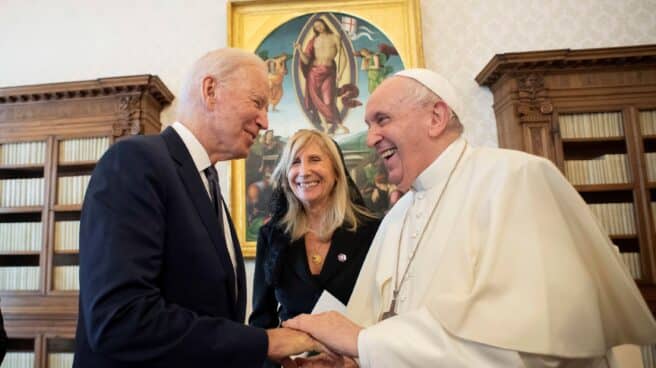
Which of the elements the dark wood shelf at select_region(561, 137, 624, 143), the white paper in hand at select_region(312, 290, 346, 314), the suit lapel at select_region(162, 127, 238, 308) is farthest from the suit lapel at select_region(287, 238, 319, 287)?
the dark wood shelf at select_region(561, 137, 624, 143)

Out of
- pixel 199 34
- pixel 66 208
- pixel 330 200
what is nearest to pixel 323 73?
pixel 199 34

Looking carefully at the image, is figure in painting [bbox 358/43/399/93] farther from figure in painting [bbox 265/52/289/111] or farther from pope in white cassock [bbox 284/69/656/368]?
pope in white cassock [bbox 284/69/656/368]

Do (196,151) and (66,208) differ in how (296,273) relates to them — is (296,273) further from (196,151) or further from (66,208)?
(66,208)

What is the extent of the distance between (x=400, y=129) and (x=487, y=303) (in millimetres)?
744

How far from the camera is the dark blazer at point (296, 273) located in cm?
216

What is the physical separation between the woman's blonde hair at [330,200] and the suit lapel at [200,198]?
1.12 metres

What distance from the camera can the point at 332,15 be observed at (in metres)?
4.17

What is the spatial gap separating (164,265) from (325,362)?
0.77m

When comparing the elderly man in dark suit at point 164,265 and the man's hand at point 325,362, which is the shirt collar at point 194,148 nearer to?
the elderly man in dark suit at point 164,265

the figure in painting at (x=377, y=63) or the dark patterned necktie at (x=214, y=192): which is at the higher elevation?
the figure in painting at (x=377, y=63)

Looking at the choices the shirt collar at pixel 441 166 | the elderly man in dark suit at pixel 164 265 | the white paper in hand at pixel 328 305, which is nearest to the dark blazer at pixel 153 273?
the elderly man in dark suit at pixel 164 265

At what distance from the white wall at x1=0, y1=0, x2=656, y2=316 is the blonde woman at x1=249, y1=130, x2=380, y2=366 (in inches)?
65.6

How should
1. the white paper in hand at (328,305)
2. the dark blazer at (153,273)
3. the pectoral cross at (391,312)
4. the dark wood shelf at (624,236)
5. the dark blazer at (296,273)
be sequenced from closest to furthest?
1. the dark blazer at (153,273)
2. the pectoral cross at (391,312)
3. the white paper in hand at (328,305)
4. the dark blazer at (296,273)
5. the dark wood shelf at (624,236)

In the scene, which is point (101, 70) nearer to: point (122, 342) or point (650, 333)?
point (122, 342)
